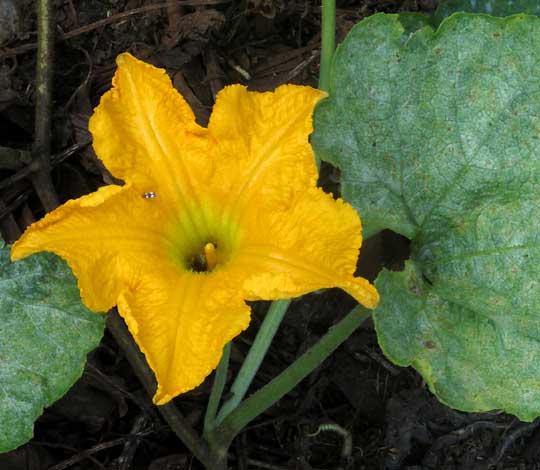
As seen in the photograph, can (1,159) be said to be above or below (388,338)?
above

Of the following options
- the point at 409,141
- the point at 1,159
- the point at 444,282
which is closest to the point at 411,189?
the point at 409,141

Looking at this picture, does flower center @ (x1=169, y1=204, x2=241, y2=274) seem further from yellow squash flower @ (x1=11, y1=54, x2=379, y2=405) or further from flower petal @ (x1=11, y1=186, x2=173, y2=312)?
flower petal @ (x1=11, y1=186, x2=173, y2=312)

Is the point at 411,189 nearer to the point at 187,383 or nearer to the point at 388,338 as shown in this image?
the point at 388,338

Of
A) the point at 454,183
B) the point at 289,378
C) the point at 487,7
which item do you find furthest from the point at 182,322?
the point at 487,7

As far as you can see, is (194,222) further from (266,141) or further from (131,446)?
(131,446)

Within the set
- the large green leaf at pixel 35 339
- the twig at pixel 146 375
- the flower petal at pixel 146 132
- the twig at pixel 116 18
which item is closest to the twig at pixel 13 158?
the twig at pixel 116 18
